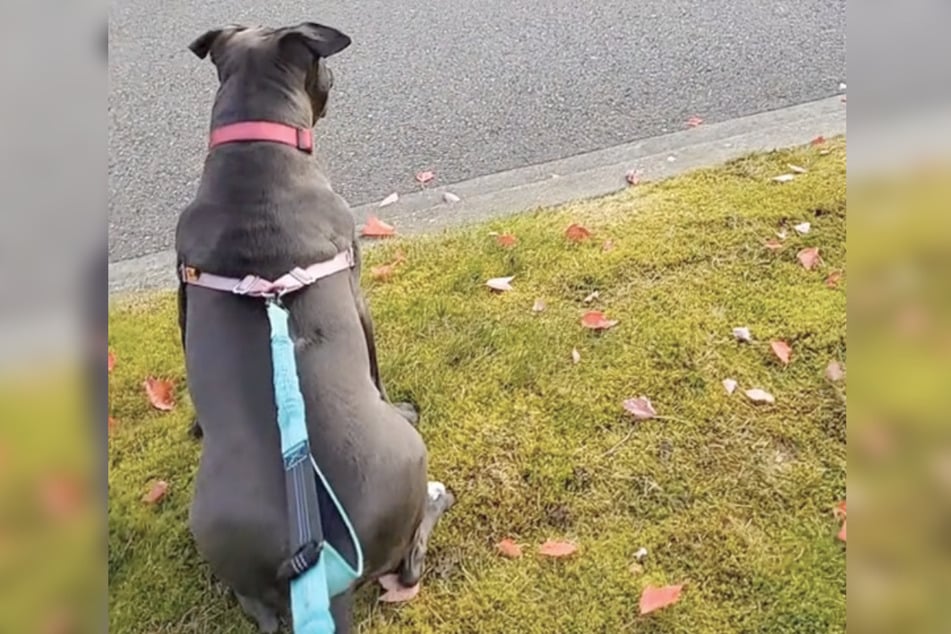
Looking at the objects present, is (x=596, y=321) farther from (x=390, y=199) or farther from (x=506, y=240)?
(x=390, y=199)

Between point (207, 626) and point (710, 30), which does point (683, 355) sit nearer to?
point (207, 626)

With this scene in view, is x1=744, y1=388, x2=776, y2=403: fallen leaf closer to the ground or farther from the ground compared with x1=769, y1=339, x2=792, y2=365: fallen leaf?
closer to the ground

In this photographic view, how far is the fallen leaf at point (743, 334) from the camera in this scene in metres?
3.60

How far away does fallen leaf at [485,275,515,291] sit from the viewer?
396 centimetres

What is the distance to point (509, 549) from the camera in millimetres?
2924

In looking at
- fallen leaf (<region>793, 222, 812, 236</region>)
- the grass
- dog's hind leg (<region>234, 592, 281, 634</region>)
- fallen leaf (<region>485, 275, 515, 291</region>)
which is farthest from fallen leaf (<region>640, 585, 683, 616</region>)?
fallen leaf (<region>793, 222, 812, 236</region>)

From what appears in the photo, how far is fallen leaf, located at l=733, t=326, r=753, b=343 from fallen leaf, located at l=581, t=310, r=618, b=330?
460 millimetres

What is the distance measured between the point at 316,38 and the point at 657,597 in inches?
76.1

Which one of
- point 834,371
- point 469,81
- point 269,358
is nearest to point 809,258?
point 834,371

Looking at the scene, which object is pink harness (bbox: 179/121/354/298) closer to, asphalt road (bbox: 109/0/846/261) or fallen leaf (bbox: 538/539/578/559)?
fallen leaf (bbox: 538/539/578/559)

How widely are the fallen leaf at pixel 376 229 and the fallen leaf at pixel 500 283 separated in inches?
29.3

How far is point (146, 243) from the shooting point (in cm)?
469

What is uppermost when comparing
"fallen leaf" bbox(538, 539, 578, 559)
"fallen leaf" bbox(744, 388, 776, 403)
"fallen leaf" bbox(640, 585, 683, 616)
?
"fallen leaf" bbox(744, 388, 776, 403)

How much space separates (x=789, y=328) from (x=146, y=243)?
307cm
